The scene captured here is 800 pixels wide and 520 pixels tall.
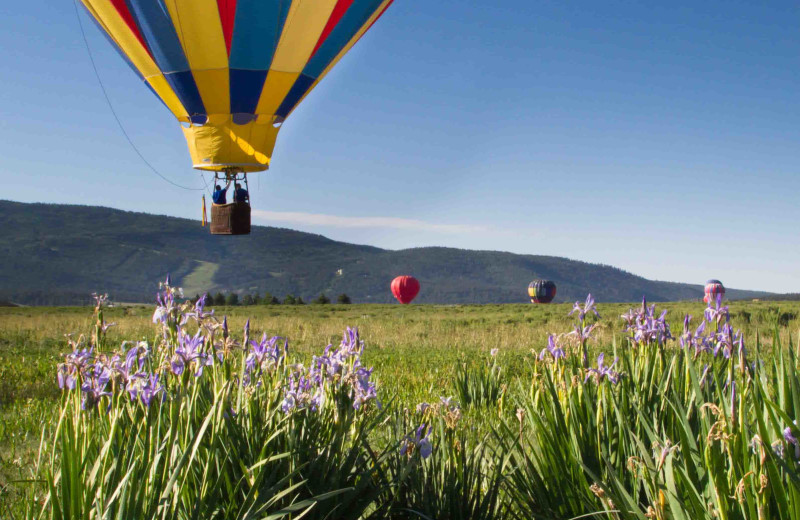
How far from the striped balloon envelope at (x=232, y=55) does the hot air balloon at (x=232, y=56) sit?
0.07 feet

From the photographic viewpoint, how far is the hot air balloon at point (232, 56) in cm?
1432

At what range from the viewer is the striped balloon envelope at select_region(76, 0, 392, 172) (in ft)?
47.0

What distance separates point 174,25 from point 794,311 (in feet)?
72.0

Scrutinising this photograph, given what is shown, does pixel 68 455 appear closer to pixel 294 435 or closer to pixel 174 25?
pixel 294 435

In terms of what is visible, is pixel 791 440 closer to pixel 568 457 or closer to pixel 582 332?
pixel 582 332

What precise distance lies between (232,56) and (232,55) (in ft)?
0.07

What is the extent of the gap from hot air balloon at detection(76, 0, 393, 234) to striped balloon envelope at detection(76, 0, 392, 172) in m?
0.02

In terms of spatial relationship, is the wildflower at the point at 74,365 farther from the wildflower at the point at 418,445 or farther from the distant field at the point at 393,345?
the wildflower at the point at 418,445

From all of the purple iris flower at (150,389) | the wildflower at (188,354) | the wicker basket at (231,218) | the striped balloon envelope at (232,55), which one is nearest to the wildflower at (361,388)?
the wildflower at (188,354)

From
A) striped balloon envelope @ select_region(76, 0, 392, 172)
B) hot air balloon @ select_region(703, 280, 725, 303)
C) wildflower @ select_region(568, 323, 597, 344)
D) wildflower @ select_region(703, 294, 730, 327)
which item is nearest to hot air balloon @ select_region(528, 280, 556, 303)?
hot air balloon @ select_region(703, 280, 725, 303)

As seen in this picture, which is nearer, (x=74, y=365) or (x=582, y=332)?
(x=74, y=365)

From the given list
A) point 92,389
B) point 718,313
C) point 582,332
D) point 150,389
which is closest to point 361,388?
point 150,389

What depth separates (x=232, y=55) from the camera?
14.8 m

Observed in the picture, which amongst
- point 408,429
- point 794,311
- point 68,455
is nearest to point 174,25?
point 408,429
